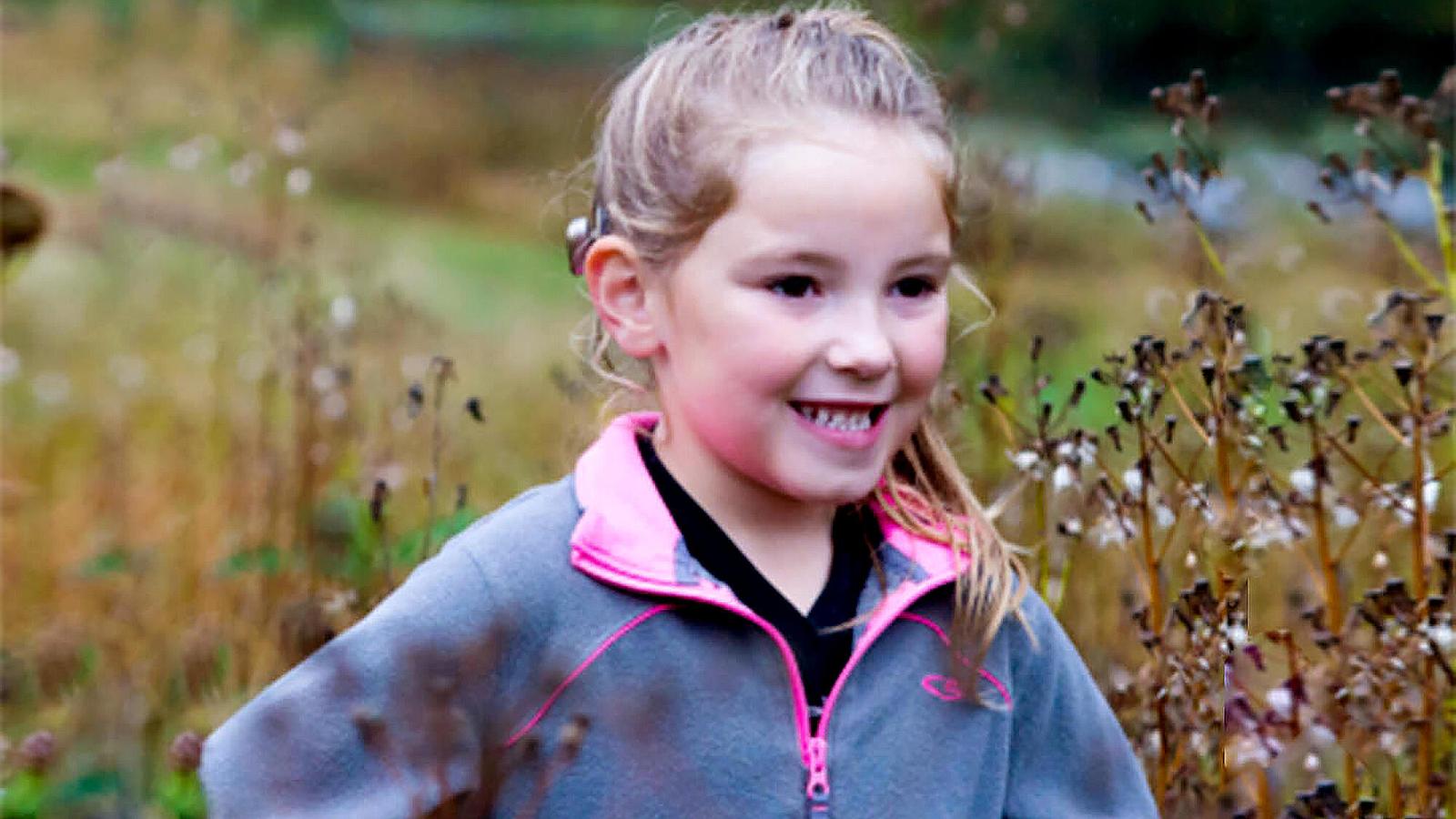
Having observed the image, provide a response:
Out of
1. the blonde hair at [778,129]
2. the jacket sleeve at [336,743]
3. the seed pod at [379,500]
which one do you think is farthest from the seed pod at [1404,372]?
the seed pod at [379,500]

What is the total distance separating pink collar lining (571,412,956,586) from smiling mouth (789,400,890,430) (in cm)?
20

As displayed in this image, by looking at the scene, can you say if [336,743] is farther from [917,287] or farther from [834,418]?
[917,287]

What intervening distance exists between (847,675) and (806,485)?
22 centimetres

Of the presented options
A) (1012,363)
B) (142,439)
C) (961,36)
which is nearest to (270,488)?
(142,439)

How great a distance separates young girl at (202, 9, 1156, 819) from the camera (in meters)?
2.05

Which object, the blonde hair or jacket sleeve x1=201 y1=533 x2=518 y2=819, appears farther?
the blonde hair

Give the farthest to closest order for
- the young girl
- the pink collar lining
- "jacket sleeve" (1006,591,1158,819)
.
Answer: "jacket sleeve" (1006,591,1158,819) → the pink collar lining → the young girl

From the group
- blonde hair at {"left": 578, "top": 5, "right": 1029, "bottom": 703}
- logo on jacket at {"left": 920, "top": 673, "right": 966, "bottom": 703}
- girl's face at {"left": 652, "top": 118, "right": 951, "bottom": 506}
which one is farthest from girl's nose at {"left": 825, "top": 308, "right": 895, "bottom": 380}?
logo on jacket at {"left": 920, "top": 673, "right": 966, "bottom": 703}

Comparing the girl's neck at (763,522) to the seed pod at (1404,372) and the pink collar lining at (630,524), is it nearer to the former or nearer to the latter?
the pink collar lining at (630,524)

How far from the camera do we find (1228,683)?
92.5 inches

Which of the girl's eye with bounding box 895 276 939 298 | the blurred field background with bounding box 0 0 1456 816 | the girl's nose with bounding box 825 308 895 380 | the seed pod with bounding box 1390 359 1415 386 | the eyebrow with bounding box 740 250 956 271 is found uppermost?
the eyebrow with bounding box 740 250 956 271

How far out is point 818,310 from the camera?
212cm

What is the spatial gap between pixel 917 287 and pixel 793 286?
16 centimetres

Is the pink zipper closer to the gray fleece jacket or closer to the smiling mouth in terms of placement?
the gray fleece jacket
